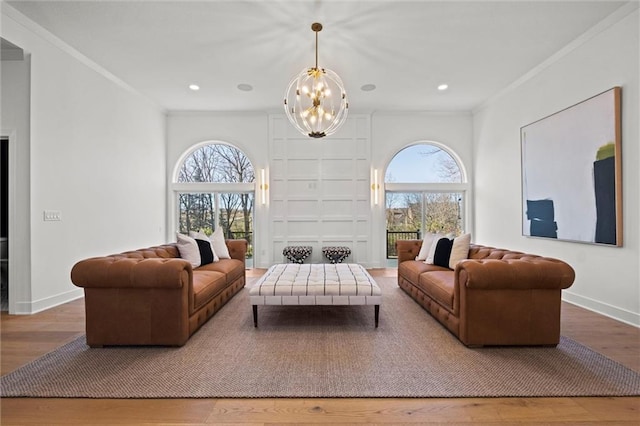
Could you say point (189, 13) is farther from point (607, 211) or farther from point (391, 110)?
point (607, 211)

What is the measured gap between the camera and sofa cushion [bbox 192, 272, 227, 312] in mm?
2895

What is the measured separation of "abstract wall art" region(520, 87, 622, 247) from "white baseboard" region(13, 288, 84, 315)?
637 cm

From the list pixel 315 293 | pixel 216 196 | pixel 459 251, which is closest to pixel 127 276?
pixel 315 293

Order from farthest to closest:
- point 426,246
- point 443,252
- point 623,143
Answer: point 426,246
point 443,252
point 623,143

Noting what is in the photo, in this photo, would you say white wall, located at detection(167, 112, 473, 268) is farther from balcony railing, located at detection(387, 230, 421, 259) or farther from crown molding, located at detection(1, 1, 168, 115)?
crown molding, located at detection(1, 1, 168, 115)

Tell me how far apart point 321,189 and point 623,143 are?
4.52 m

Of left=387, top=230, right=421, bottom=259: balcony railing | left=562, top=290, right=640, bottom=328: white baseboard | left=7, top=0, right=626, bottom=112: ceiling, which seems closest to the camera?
left=562, top=290, right=640, bottom=328: white baseboard

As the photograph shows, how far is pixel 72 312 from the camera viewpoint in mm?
3551

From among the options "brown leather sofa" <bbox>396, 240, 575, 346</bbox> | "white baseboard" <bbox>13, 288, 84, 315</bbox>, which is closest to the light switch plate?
"white baseboard" <bbox>13, 288, 84, 315</bbox>

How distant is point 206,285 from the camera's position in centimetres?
313

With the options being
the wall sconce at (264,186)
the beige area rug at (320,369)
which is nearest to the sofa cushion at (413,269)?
the beige area rug at (320,369)

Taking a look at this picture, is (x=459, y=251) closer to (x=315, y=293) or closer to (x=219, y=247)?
(x=315, y=293)

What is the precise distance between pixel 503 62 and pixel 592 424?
440 centimetres

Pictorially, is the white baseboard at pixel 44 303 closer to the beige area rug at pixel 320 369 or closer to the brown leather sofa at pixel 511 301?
the beige area rug at pixel 320 369
